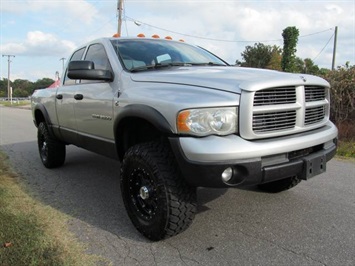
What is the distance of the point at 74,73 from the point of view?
3.93m

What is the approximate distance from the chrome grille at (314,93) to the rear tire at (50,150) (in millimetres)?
4018

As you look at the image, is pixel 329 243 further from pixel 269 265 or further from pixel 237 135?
pixel 237 135

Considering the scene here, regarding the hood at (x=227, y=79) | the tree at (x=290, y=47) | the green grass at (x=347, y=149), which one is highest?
the tree at (x=290, y=47)

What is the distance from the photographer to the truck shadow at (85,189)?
392 cm

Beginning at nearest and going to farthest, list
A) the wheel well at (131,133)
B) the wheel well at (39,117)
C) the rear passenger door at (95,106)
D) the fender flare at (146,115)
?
1. the fender flare at (146,115)
2. the wheel well at (131,133)
3. the rear passenger door at (95,106)
4. the wheel well at (39,117)

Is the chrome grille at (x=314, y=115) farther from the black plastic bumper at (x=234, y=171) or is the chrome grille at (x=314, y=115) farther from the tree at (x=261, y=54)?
the tree at (x=261, y=54)

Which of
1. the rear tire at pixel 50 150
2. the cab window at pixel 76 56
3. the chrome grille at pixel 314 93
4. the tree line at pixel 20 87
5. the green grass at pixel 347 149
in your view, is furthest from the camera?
the tree line at pixel 20 87

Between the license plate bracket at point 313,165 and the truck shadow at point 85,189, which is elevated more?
the license plate bracket at point 313,165

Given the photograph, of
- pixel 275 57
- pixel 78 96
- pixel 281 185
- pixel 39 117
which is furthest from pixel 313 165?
pixel 275 57

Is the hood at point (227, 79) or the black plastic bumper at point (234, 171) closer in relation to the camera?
the black plastic bumper at point (234, 171)

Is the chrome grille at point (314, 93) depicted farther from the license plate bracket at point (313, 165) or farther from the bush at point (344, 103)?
the bush at point (344, 103)

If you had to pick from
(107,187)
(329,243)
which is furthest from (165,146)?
(107,187)

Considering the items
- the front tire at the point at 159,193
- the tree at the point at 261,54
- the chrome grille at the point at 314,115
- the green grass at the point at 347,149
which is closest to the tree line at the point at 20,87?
the tree at the point at 261,54

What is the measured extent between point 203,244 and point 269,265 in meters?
0.61
